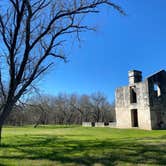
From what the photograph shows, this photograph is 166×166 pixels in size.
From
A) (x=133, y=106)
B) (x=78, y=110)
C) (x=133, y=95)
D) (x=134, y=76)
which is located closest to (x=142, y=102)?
(x=133, y=106)

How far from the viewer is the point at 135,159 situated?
852 cm

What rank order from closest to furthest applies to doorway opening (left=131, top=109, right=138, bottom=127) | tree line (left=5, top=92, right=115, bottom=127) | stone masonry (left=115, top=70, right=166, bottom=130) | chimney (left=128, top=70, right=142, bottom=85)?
1. stone masonry (left=115, top=70, right=166, bottom=130)
2. doorway opening (left=131, top=109, right=138, bottom=127)
3. chimney (left=128, top=70, right=142, bottom=85)
4. tree line (left=5, top=92, right=115, bottom=127)

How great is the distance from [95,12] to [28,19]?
9.43 ft

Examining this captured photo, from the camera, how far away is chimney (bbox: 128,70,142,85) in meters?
33.9

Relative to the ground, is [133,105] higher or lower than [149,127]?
higher

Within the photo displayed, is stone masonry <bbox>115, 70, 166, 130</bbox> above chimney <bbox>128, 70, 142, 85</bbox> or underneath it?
underneath

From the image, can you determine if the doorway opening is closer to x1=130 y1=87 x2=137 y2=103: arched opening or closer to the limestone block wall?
the limestone block wall

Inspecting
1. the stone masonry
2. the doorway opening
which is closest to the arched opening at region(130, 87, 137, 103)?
the stone masonry

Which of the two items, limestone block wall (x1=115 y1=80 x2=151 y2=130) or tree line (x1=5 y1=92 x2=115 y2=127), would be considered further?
tree line (x1=5 y1=92 x2=115 y2=127)

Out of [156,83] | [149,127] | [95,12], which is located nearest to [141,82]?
[156,83]

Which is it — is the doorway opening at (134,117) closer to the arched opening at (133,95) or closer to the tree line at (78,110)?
the arched opening at (133,95)

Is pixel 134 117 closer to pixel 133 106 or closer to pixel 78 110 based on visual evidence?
pixel 133 106

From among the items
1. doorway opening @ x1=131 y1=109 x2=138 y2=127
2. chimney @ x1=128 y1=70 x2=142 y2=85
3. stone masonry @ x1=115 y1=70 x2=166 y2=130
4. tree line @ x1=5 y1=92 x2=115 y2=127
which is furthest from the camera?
tree line @ x1=5 y1=92 x2=115 y2=127

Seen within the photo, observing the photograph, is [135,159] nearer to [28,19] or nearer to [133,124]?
[28,19]
